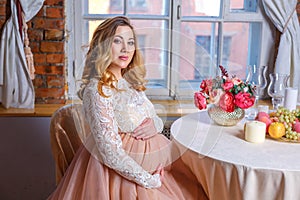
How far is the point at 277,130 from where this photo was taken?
165cm

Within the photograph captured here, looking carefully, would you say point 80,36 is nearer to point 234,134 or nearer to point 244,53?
point 244,53

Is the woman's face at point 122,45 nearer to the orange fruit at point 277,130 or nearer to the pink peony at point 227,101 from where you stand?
the pink peony at point 227,101

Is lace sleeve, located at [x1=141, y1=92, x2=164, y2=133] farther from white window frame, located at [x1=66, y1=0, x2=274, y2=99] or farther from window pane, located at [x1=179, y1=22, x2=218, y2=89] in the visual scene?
white window frame, located at [x1=66, y1=0, x2=274, y2=99]

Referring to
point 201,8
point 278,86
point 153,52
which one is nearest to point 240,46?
point 201,8

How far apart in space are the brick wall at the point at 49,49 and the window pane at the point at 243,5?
1.06 metres

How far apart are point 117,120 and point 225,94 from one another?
0.55m

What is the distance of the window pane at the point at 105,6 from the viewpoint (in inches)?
102

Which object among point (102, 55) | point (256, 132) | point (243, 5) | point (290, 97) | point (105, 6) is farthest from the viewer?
point (243, 5)

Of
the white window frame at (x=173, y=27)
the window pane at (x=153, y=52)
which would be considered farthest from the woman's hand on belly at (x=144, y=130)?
the white window frame at (x=173, y=27)

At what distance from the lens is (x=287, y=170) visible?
1359mm

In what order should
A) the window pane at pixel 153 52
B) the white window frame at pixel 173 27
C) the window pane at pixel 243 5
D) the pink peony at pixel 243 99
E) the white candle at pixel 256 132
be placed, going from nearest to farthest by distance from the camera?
the window pane at pixel 153 52
the white candle at pixel 256 132
the pink peony at pixel 243 99
the white window frame at pixel 173 27
the window pane at pixel 243 5

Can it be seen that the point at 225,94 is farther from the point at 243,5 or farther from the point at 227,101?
the point at 243,5

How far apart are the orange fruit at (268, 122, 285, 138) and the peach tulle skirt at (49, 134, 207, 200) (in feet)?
1.25

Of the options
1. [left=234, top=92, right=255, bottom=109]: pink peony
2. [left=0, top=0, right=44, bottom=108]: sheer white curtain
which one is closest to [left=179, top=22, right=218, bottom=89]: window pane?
[left=234, top=92, right=255, bottom=109]: pink peony
